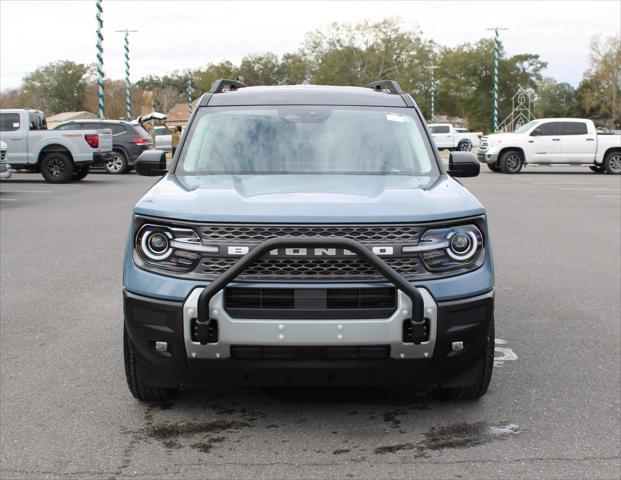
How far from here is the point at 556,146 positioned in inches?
1109

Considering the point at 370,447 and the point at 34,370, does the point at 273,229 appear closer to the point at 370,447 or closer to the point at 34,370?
the point at 370,447

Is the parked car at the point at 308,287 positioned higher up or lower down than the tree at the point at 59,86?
lower down

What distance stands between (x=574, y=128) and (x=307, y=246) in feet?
86.5

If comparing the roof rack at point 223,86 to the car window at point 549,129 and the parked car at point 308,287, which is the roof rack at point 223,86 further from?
the car window at point 549,129

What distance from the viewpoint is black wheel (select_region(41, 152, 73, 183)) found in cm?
2208

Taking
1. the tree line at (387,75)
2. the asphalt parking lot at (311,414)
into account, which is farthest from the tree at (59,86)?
the asphalt parking lot at (311,414)

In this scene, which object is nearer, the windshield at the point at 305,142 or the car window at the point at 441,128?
the windshield at the point at 305,142

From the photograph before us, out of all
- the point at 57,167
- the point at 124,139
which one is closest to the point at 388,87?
the point at 57,167

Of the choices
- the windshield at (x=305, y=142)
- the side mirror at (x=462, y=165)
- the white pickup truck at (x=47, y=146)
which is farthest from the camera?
the white pickup truck at (x=47, y=146)

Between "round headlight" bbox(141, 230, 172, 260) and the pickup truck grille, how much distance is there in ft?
0.64

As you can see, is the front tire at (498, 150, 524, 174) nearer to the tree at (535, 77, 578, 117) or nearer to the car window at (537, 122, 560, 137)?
the car window at (537, 122, 560, 137)

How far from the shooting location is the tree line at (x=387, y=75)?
96.4 meters

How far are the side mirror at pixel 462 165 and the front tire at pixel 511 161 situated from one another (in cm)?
2350

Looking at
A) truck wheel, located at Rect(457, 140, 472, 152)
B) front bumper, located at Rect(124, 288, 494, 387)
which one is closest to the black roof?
front bumper, located at Rect(124, 288, 494, 387)
